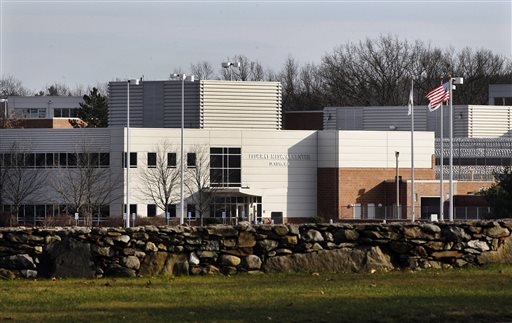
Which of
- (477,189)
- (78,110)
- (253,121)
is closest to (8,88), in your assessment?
(78,110)

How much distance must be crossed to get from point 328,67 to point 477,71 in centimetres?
1600

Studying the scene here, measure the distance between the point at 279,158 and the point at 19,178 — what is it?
1875cm

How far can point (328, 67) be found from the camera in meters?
131

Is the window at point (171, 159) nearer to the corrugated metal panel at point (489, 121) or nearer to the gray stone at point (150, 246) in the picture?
the corrugated metal panel at point (489, 121)

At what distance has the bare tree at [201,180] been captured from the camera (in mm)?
82750

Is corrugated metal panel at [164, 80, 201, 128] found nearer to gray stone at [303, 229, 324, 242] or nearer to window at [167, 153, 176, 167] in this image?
window at [167, 153, 176, 167]

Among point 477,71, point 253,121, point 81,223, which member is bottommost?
point 81,223

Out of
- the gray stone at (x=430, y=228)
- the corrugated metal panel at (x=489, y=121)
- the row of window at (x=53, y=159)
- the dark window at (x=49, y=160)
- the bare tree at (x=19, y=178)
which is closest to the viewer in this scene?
the gray stone at (x=430, y=228)

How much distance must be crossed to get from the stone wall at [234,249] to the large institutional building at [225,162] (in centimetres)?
5758

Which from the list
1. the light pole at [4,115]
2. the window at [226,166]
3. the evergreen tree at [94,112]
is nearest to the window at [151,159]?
the window at [226,166]

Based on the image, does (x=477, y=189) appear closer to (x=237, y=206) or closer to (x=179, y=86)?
(x=237, y=206)

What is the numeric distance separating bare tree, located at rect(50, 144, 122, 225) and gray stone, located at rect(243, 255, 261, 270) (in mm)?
56107

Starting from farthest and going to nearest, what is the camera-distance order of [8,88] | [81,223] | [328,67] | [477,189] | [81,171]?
[8,88], [328,67], [477,189], [81,171], [81,223]

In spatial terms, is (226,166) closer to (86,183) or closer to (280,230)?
(86,183)
